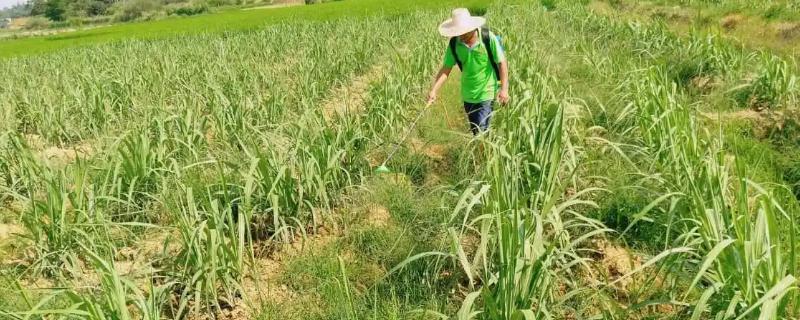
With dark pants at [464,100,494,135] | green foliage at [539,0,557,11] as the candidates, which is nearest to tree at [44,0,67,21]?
green foliage at [539,0,557,11]

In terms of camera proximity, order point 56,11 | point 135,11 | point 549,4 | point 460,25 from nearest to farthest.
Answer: point 460,25 → point 549,4 → point 135,11 → point 56,11

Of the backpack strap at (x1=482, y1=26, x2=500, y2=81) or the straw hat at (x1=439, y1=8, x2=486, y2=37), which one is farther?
the backpack strap at (x1=482, y1=26, x2=500, y2=81)

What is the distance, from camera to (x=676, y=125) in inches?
113

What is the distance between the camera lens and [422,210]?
320cm

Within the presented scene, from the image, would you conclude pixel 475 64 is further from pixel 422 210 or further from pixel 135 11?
pixel 135 11

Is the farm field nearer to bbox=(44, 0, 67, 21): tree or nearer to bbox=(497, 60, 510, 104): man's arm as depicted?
bbox=(497, 60, 510, 104): man's arm

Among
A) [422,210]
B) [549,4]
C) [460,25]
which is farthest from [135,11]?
[422,210]

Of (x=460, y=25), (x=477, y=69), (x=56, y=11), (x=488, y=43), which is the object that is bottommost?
(x=477, y=69)

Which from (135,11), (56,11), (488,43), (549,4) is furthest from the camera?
(56,11)

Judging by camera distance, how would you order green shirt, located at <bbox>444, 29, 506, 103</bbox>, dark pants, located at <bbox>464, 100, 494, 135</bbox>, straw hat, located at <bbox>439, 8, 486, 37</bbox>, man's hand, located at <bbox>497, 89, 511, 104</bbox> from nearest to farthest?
straw hat, located at <bbox>439, 8, 486, 37</bbox>
man's hand, located at <bbox>497, 89, 511, 104</bbox>
green shirt, located at <bbox>444, 29, 506, 103</bbox>
dark pants, located at <bbox>464, 100, 494, 135</bbox>

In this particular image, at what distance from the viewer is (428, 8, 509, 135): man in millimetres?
3809

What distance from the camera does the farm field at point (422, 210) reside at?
6.15 ft

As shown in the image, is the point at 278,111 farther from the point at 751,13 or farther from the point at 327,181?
the point at 751,13

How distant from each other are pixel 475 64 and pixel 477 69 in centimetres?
4
